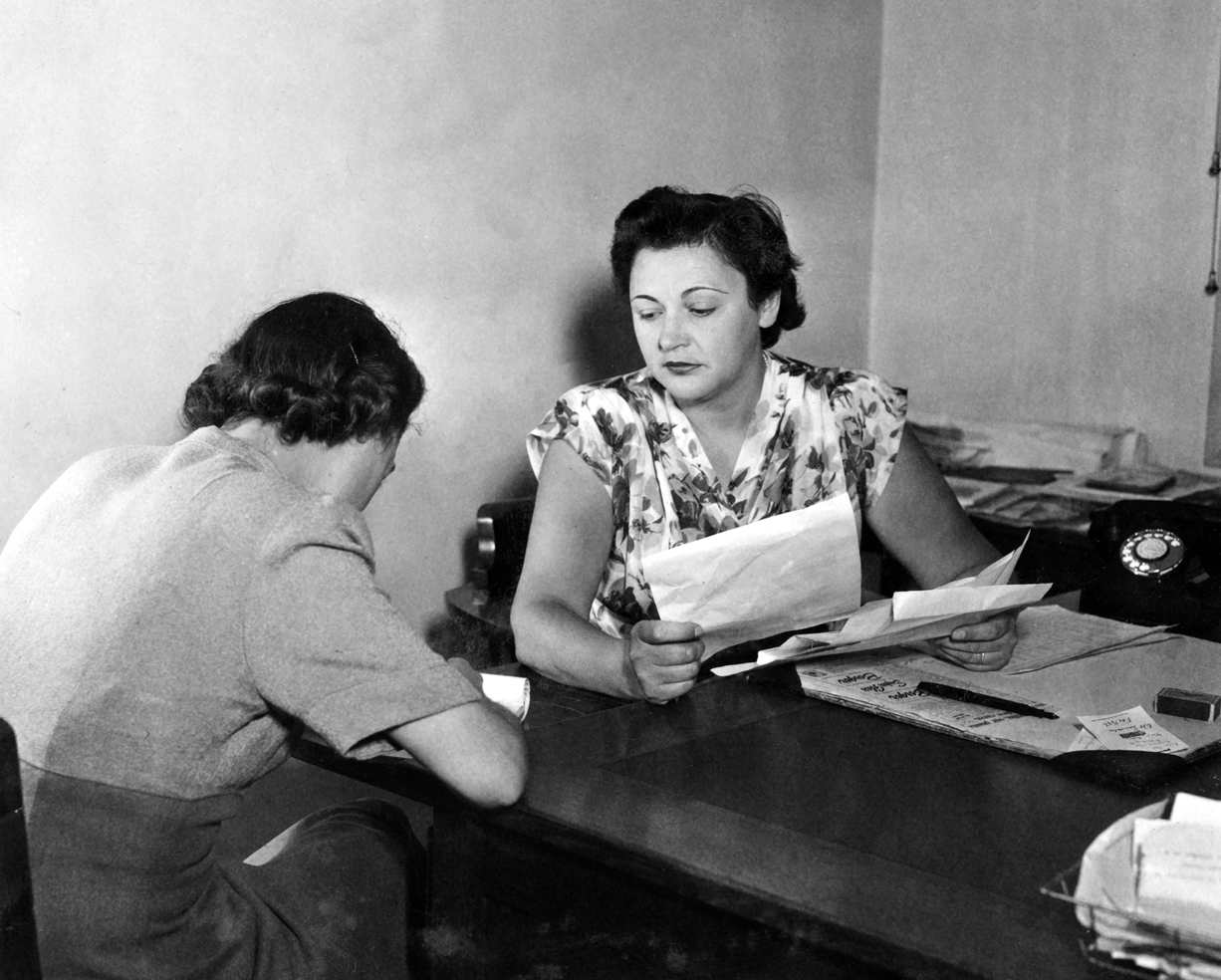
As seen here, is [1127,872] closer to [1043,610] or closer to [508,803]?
[508,803]

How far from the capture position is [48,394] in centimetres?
173

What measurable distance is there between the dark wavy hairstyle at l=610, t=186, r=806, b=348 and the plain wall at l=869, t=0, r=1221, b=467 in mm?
1243

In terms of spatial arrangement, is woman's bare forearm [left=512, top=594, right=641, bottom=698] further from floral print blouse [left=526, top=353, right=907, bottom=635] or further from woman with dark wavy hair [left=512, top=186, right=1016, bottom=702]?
floral print blouse [left=526, top=353, right=907, bottom=635]

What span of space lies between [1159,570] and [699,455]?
0.77m

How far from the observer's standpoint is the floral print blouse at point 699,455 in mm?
1965

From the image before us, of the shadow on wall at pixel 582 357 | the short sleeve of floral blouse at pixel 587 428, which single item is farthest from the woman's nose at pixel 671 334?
the shadow on wall at pixel 582 357

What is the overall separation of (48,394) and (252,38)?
631 mm

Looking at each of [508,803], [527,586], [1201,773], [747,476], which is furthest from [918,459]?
[508,803]

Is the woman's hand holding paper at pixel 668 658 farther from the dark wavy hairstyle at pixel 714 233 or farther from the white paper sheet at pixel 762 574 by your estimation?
the dark wavy hairstyle at pixel 714 233

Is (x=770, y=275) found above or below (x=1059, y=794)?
above

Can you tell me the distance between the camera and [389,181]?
7.02 ft

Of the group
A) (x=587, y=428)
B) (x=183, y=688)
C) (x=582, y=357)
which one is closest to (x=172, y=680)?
(x=183, y=688)

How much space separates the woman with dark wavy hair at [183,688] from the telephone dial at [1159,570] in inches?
49.1

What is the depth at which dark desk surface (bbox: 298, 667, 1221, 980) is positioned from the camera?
0.89 meters
